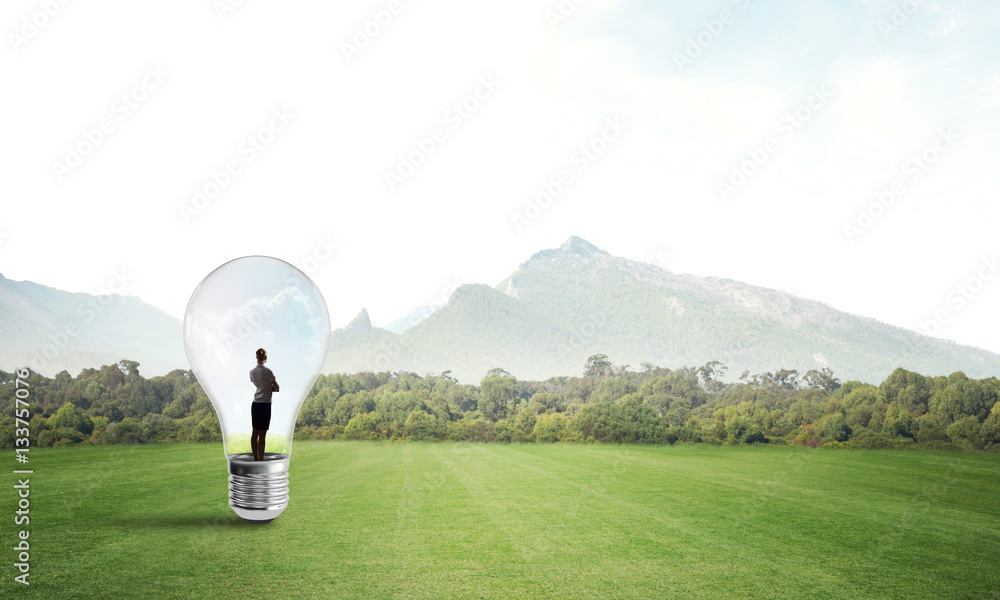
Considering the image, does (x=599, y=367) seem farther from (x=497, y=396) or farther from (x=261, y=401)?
(x=261, y=401)

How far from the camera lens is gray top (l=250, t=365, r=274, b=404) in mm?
5805

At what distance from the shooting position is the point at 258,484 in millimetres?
6090

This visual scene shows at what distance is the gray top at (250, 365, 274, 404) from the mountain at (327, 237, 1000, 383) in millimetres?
79388

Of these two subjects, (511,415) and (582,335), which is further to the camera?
(582,335)

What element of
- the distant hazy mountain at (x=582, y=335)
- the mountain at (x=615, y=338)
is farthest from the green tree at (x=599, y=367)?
the mountain at (x=615, y=338)

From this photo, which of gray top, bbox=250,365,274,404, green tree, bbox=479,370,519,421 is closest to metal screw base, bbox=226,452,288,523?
gray top, bbox=250,365,274,404

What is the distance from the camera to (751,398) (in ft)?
130

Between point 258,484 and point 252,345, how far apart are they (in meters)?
1.48

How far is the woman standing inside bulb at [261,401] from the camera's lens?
581 cm

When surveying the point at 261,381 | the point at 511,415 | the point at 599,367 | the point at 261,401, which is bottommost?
the point at 511,415

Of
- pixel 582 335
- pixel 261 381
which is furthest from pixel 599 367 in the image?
pixel 582 335

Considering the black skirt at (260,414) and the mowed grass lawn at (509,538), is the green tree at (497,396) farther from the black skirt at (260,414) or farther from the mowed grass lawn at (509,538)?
the black skirt at (260,414)

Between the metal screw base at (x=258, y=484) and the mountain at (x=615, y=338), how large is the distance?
78.8 m

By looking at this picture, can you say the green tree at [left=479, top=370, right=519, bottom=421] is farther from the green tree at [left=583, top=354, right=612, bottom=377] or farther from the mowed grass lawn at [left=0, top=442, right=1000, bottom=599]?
the mowed grass lawn at [left=0, top=442, right=1000, bottom=599]
